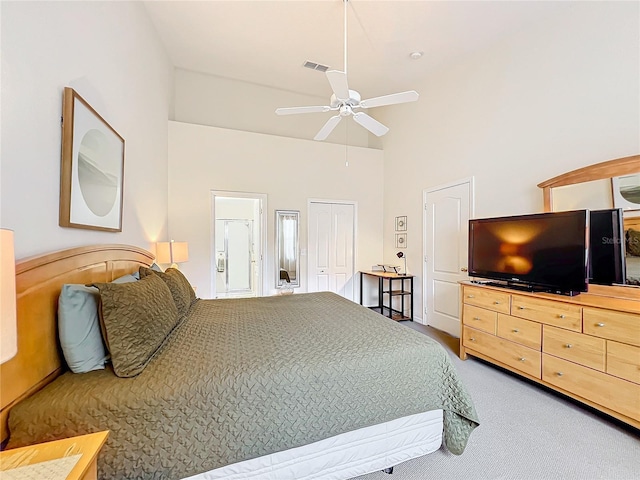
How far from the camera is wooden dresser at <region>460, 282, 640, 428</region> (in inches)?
71.6

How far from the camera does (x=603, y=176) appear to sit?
2283 millimetres

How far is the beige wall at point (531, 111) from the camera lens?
7.55 ft

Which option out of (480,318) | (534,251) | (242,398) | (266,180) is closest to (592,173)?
(534,251)

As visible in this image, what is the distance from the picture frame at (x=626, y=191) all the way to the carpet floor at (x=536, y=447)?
1.59 meters

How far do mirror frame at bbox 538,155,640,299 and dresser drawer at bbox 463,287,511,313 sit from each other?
63cm

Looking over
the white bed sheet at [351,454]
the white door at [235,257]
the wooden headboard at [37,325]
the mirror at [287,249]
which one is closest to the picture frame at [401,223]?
the mirror at [287,249]

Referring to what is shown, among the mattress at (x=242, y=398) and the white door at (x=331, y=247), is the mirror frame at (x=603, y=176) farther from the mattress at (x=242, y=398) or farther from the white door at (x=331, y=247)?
the white door at (x=331, y=247)

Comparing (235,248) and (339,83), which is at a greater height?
(339,83)

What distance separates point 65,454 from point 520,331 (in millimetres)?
3001

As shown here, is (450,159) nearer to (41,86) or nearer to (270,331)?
(270,331)

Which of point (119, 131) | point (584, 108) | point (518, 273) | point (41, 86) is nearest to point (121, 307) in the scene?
point (41, 86)

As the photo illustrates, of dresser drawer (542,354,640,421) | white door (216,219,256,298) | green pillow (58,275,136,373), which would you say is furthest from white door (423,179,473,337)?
white door (216,219,256,298)

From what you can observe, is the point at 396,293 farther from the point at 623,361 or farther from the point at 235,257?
the point at 235,257

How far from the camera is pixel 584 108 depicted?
2.49 meters
